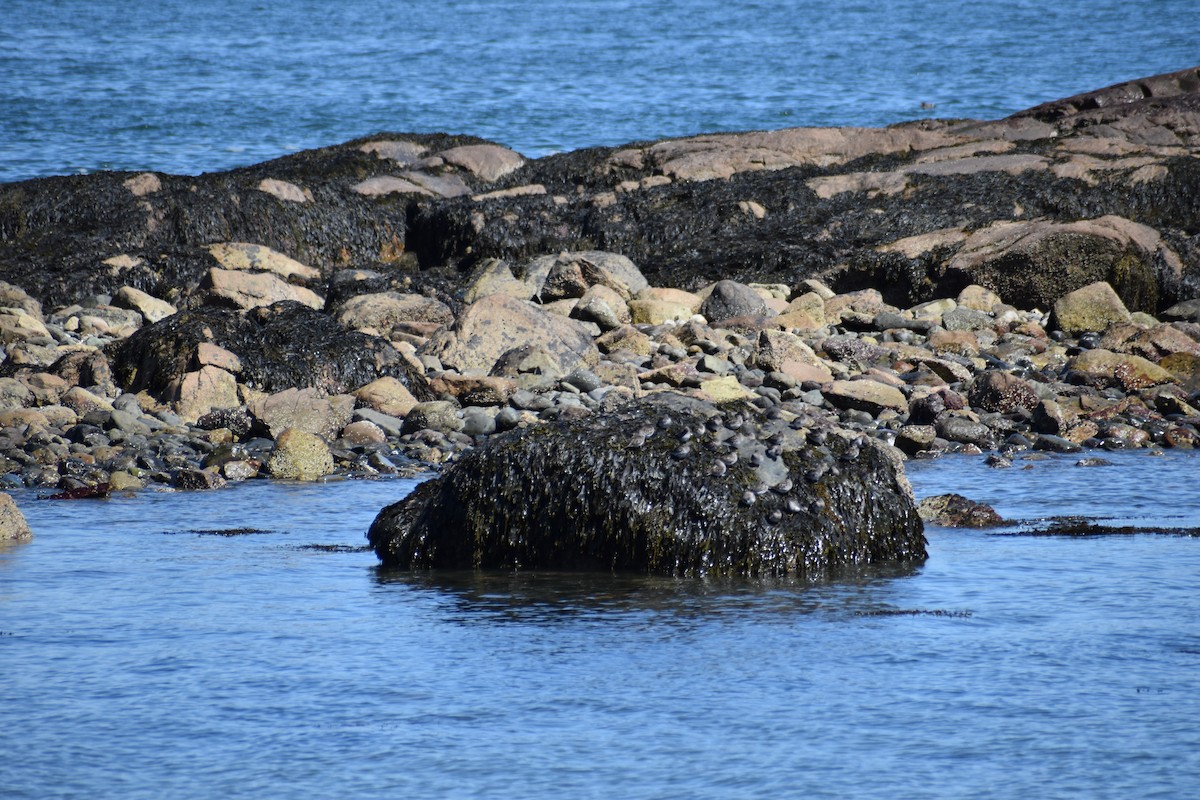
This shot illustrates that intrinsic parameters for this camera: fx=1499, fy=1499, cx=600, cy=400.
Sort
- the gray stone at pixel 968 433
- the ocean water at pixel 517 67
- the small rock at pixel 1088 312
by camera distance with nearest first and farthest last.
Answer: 1. the gray stone at pixel 968 433
2. the small rock at pixel 1088 312
3. the ocean water at pixel 517 67

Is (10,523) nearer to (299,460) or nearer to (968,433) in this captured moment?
(299,460)

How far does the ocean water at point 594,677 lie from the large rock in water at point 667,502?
221 millimetres

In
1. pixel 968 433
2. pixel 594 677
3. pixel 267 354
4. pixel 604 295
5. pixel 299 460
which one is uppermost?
pixel 604 295

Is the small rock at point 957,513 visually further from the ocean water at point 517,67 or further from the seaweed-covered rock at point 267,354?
the ocean water at point 517,67

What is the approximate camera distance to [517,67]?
5984 cm

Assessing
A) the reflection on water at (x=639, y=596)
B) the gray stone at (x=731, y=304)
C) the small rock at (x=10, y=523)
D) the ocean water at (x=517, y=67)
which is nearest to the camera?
the reflection on water at (x=639, y=596)

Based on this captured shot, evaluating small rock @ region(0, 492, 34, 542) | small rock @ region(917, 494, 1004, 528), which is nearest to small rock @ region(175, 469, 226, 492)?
small rock @ region(0, 492, 34, 542)

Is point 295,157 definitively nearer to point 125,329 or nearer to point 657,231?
point 657,231

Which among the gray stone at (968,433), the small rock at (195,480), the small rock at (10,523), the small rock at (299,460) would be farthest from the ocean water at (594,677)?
the gray stone at (968,433)

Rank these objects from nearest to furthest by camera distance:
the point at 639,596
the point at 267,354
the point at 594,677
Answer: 1. the point at 594,677
2. the point at 639,596
3. the point at 267,354

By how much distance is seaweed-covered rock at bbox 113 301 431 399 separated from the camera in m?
14.2

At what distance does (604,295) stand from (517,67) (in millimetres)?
43969

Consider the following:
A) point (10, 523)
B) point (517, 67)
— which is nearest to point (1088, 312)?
point (10, 523)

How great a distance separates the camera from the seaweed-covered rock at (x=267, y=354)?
14.2m
